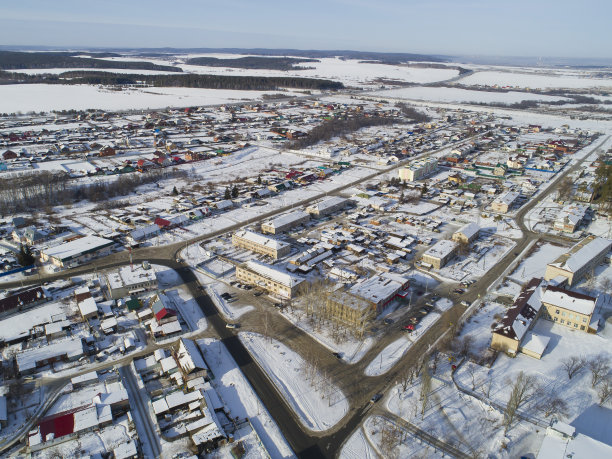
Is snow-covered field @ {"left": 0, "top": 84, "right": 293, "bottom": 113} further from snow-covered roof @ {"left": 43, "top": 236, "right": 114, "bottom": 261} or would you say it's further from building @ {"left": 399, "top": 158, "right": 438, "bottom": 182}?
snow-covered roof @ {"left": 43, "top": 236, "right": 114, "bottom": 261}

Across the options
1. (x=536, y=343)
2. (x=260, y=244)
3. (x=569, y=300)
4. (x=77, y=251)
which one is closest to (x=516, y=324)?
(x=536, y=343)

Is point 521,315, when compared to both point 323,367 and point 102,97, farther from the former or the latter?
point 102,97

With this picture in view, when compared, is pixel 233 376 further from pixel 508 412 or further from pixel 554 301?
pixel 554 301

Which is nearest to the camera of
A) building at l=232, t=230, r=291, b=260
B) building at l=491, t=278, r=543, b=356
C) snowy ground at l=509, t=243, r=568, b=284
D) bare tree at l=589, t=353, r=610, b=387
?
bare tree at l=589, t=353, r=610, b=387

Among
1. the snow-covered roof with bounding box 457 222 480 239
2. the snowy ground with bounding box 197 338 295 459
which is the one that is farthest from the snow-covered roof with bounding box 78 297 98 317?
the snow-covered roof with bounding box 457 222 480 239

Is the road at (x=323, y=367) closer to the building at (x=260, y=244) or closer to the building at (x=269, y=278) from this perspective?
the building at (x=269, y=278)
